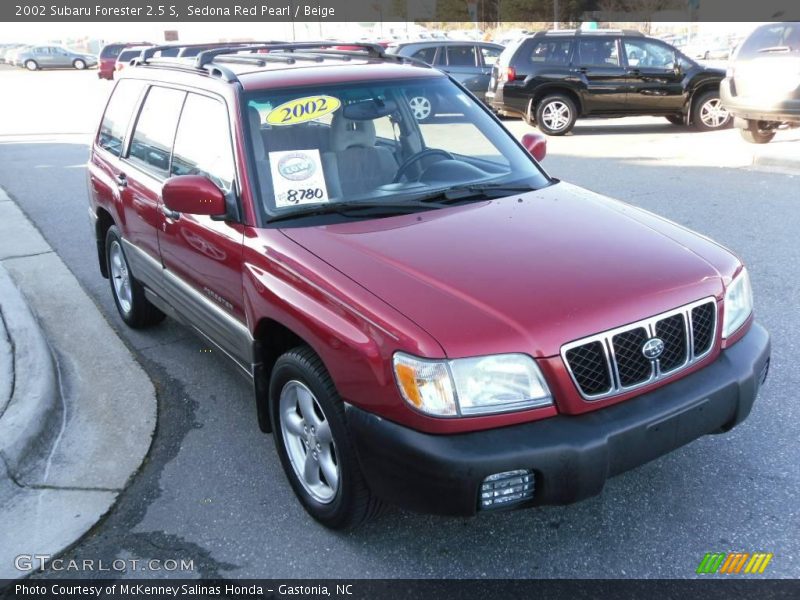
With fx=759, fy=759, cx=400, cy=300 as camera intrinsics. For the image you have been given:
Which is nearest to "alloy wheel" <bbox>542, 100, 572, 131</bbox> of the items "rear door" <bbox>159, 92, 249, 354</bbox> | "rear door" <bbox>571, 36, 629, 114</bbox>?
"rear door" <bbox>571, 36, 629, 114</bbox>

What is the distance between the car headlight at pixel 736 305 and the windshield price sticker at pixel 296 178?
1.77 meters

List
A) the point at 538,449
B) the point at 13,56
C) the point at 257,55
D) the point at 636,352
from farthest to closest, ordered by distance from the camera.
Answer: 1. the point at 13,56
2. the point at 257,55
3. the point at 636,352
4. the point at 538,449

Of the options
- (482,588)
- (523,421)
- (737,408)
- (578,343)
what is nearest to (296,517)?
(482,588)

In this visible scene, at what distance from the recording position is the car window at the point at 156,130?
4258 mm

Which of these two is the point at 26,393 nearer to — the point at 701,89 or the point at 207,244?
the point at 207,244

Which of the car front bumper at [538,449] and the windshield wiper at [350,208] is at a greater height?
the windshield wiper at [350,208]

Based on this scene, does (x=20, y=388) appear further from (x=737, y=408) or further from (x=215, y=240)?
(x=737, y=408)

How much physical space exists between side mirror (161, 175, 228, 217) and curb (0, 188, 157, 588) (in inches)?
51.9

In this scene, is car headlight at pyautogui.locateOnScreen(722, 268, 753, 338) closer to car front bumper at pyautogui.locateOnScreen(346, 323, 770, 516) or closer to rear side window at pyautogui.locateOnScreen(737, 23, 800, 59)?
car front bumper at pyautogui.locateOnScreen(346, 323, 770, 516)

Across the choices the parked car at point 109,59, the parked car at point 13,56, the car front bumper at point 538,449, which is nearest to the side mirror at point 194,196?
the car front bumper at point 538,449

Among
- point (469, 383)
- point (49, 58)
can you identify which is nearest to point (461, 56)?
point (469, 383)

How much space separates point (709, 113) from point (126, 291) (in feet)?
38.3

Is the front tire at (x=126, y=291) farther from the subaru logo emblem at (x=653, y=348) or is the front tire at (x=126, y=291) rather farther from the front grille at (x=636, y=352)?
the subaru logo emblem at (x=653, y=348)

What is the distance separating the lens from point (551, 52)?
1404cm
